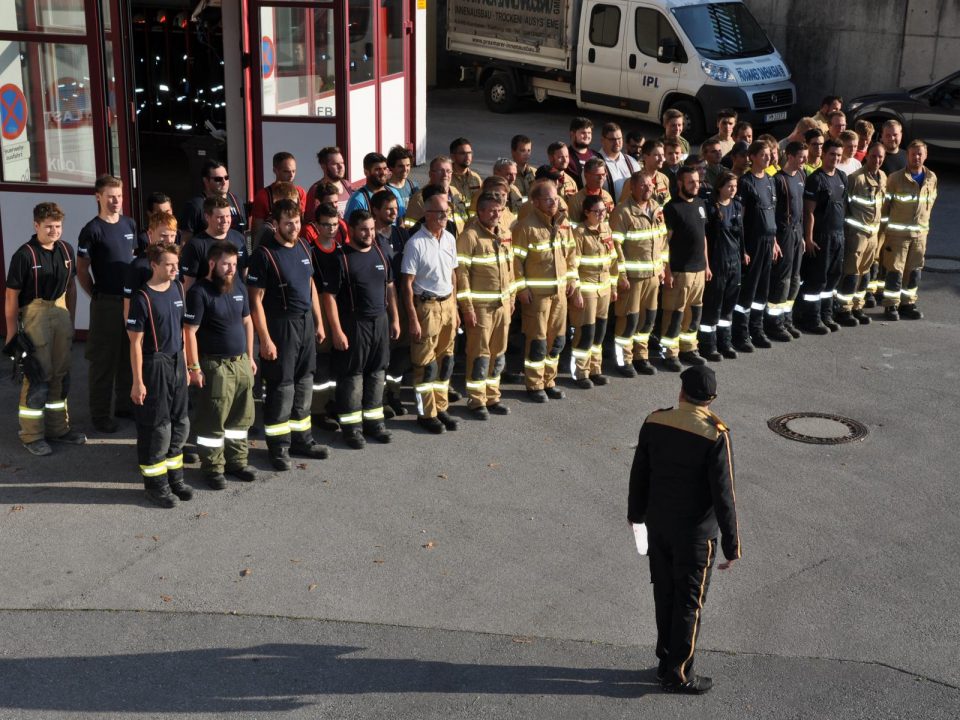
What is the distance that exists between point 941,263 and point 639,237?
598 centimetres

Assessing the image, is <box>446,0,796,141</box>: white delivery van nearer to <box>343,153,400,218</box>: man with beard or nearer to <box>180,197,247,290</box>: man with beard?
<box>343,153,400,218</box>: man with beard

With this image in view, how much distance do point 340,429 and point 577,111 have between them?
16.0 m

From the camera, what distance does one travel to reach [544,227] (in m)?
10.2

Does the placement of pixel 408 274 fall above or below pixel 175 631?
above

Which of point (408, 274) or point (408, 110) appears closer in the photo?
point (408, 274)

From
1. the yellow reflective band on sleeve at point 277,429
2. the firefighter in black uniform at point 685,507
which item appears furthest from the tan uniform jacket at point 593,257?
the firefighter in black uniform at point 685,507

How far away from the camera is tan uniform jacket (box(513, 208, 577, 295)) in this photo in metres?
10.2

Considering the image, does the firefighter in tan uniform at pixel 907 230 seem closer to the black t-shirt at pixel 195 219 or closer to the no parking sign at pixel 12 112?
the black t-shirt at pixel 195 219

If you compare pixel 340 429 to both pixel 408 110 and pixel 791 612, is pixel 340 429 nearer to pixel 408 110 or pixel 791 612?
pixel 791 612

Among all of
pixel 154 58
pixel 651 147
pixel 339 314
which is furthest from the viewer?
pixel 154 58

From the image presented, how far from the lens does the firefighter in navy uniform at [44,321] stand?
8836 millimetres

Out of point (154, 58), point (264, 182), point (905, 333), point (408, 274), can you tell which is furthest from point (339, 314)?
point (154, 58)

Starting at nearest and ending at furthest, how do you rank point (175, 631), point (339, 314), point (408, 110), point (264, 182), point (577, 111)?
point (175, 631)
point (339, 314)
point (264, 182)
point (408, 110)
point (577, 111)

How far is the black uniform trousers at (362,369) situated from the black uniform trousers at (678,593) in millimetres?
3467
